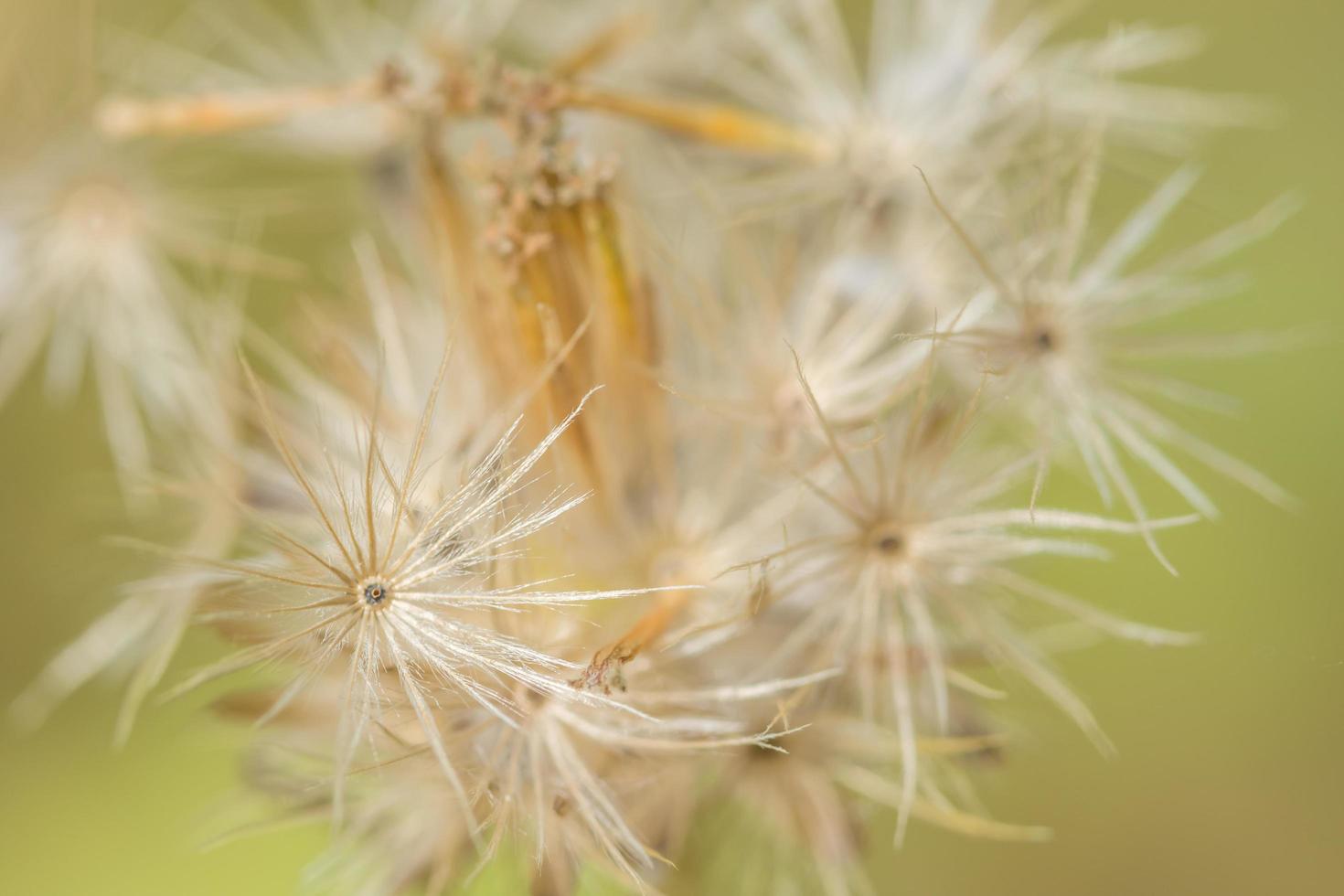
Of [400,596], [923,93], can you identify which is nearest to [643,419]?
[400,596]

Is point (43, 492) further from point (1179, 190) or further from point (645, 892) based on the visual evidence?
point (1179, 190)

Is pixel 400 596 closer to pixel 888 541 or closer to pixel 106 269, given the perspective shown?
pixel 888 541

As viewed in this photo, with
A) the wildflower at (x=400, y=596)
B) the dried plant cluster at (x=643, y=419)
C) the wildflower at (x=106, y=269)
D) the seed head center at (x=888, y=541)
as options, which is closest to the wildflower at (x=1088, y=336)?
the dried plant cluster at (x=643, y=419)

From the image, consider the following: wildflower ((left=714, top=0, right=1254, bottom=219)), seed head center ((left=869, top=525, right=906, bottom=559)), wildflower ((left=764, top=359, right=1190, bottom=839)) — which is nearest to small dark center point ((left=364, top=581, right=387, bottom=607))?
wildflower ((left=764, top=359, right=1190, bottom=839))

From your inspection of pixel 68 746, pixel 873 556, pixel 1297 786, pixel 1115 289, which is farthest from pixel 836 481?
pixel 68 746

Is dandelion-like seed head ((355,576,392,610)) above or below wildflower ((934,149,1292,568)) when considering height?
below

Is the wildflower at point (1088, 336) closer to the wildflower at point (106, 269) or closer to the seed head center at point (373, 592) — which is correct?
the seed head center at point (373, 592)

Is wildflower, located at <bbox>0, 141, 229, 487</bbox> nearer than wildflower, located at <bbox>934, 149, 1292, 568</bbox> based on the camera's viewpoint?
No

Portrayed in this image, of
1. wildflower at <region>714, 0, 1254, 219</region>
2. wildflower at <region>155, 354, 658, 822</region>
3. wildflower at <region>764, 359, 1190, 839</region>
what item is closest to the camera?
wildflower at <region>155, 354, 658, 822</region>

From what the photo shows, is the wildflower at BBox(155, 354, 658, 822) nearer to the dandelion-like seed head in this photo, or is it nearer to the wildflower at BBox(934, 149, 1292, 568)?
the dandelion-like seed head
